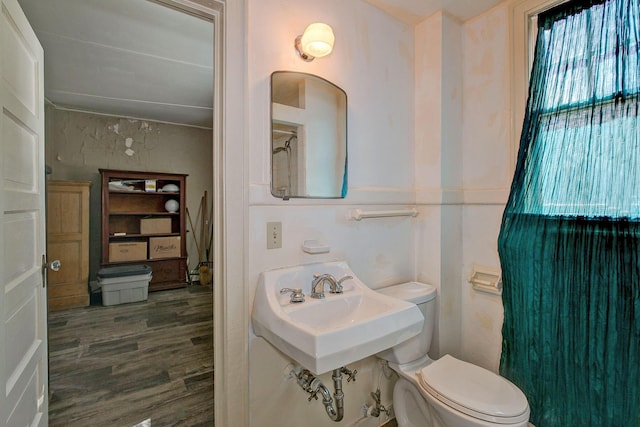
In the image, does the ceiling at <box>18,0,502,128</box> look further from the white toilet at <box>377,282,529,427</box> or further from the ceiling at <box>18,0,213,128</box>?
the white toilet at <box>377,282,529,427</box>

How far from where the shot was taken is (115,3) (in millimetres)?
1817

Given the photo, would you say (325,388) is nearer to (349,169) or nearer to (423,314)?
(423,314)

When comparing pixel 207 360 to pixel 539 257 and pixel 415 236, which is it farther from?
pixel 539 257

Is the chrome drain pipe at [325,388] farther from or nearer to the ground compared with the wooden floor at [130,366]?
farther from the ground

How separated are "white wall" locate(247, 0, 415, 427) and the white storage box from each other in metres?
3.22

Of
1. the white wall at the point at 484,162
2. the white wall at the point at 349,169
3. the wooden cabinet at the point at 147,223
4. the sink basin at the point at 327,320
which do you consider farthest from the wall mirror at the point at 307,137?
the wooden cabinet at the point at 147,223

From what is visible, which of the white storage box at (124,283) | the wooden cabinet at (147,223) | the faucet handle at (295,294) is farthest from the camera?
the wooden cabinet at (147,223)

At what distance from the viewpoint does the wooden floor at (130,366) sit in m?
1.80

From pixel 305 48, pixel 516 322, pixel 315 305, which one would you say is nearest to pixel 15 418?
pixel 315 305

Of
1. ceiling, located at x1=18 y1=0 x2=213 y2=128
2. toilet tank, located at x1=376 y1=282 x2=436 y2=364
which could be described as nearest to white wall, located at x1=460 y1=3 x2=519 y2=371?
toilet tank, located at x1=376 y1=282 x2=436 y2=364

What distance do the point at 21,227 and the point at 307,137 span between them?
1.17 meters

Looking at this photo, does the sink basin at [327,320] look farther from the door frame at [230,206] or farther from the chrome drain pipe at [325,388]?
the chrome drain pipe at [325,388]

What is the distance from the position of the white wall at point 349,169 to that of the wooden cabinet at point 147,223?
138 inches

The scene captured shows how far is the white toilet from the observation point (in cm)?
115
